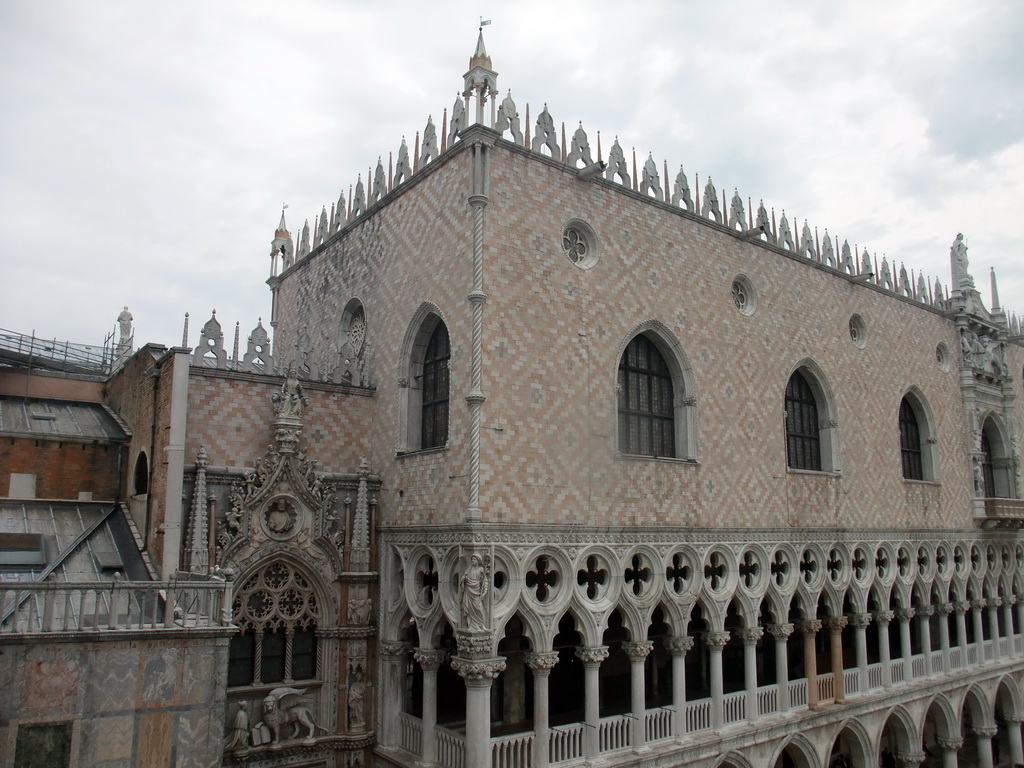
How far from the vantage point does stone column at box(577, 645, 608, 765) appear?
50.1ft

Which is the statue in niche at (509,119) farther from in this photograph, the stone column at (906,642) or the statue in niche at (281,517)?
the stone column at (906,642)

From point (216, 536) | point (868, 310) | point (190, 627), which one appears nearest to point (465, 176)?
point (216, 536)

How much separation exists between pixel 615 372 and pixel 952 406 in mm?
15918

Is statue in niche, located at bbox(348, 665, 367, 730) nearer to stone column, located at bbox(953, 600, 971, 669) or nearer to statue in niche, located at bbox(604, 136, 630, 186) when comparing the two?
statue in niche, located at bbox(604, 136, 630, 186)

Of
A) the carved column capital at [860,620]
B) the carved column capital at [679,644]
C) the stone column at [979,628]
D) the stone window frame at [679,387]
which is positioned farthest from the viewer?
the stone column at [979,628]

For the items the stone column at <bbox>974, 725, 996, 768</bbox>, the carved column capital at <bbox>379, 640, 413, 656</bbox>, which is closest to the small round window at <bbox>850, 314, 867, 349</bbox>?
the stone column at <bbox>974, 725, 996, 768</bbox>

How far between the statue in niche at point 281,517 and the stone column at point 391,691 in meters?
2.98

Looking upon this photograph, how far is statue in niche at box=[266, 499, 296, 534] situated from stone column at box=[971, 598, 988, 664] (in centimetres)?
2198

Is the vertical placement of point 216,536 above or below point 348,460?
below

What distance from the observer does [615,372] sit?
1677 cm

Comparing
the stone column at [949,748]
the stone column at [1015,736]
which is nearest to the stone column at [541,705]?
the stone column at [949,748]

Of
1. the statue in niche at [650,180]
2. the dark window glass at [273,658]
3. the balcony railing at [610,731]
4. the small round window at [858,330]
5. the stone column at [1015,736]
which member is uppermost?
the statue in niche at [650,180]

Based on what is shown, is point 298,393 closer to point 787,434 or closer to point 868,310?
point 787,434

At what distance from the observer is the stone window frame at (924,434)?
84.2 ft
